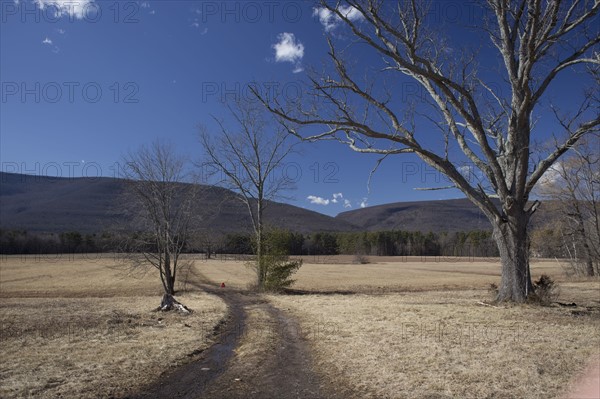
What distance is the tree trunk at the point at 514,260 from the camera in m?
13.4

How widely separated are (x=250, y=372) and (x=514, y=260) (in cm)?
1026

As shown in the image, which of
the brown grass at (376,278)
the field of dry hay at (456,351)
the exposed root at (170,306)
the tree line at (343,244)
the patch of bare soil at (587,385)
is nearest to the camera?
the patch of bare soil at (587,385)

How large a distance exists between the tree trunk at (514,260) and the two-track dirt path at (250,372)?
755cm

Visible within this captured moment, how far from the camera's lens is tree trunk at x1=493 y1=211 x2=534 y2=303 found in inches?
527

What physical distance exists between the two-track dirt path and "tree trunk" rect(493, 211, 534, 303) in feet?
24.8

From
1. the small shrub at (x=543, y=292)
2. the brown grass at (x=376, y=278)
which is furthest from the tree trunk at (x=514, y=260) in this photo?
Result: the brown grass at (x=376, y=278)

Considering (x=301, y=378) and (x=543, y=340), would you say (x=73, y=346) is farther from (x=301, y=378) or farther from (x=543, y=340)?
(x=543, y=340)

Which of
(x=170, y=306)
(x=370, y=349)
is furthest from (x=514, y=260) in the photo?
(x=170, y=306)

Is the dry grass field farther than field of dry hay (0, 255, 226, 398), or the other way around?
field of dry hay (0, 255, 226, 398)

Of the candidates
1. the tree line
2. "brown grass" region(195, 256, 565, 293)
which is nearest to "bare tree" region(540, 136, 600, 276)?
"brown grass" region(195, 256, 565, 293)

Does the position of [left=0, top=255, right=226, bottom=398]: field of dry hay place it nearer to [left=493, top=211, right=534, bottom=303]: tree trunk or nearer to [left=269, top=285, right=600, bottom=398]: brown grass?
[left=269, top=285, right=600, bottom=398]: brown grass

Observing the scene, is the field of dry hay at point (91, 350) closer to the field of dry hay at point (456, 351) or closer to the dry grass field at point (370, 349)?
the dry grass field at point (370, 349)

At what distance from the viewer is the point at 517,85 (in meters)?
14.0

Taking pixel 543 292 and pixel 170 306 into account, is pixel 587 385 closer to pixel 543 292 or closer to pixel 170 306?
pixel 543 292
